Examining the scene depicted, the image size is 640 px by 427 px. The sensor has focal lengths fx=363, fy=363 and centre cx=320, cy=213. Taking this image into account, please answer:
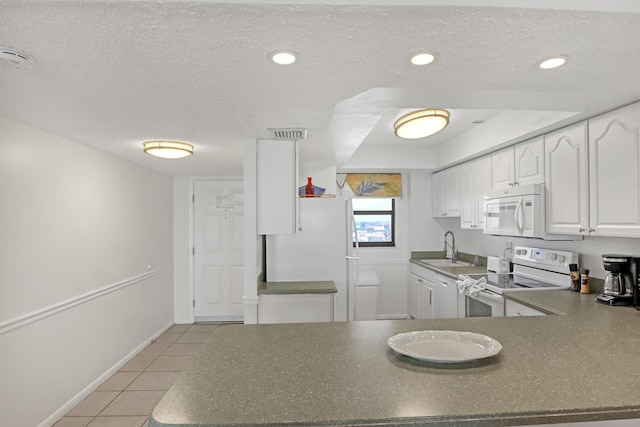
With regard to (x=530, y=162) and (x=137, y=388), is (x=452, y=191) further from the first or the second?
(x=137, y=388)

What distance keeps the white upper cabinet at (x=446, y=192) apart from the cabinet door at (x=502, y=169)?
0.77 metres

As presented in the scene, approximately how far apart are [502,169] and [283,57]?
9.05ft

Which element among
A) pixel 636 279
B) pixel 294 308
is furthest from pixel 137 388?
pixel 636 279

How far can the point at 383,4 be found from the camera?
1.06 m

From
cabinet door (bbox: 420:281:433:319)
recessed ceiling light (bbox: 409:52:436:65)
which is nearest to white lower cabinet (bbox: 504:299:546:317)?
cabinet door (bbox: 420:281:433:319)

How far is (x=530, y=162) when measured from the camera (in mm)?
3012

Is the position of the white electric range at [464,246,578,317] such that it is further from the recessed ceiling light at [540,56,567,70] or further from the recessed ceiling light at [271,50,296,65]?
the recessed ceiling light at [271,50,296,65]

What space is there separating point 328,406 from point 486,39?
1.30 metres

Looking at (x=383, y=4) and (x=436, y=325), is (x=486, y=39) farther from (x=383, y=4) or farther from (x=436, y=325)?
(x=436, y=325)

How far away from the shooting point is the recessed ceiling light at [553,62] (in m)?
1.41

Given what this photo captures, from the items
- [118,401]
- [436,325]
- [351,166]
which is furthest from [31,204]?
[351,166]

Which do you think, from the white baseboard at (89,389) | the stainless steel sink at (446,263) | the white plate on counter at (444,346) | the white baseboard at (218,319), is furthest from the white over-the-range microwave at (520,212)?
the white baseboard at (89,389)

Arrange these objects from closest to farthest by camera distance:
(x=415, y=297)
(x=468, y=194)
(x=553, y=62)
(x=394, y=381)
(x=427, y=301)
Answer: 1. (x=394, y=381)
2. (x=553, y=62)
3. (x=468, y=194)
4. (x=427, y=301)
5. (x=415, y=297)

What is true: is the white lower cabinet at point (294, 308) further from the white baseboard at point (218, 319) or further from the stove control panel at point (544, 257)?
the white baseboard at point (218, 319)
